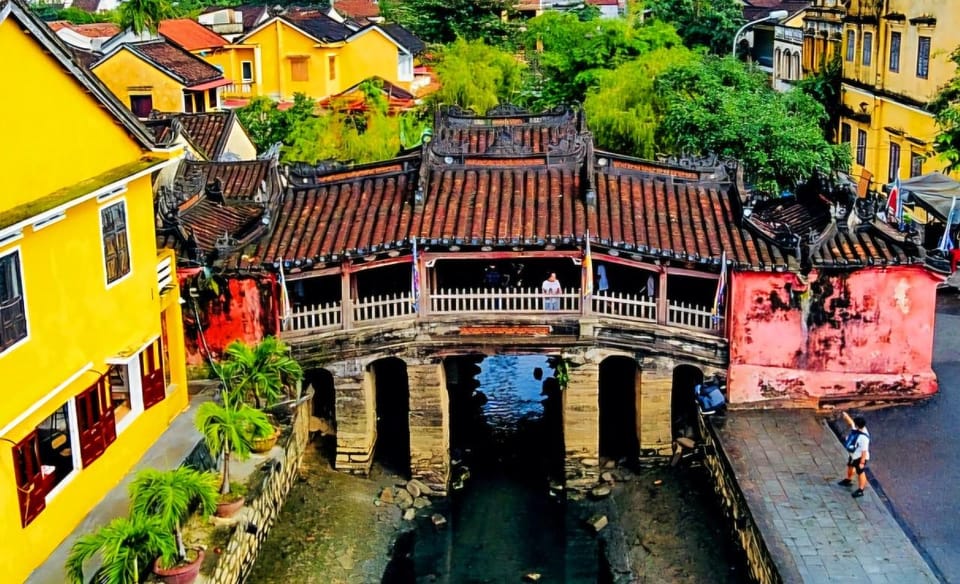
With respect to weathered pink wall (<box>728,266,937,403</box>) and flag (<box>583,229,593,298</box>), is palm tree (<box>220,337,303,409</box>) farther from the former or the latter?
weathered pink wall (<box>728,266,937,403</box>)

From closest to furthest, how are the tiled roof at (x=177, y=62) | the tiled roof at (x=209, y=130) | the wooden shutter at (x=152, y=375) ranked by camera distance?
the wooden shutter at (x=152, y=375)
the tiled roof at (x=209, y=130)
the tiled roof at (x=177, y=62)

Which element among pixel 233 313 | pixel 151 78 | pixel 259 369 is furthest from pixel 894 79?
pixel 259 369

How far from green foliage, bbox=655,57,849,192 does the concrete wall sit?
17590 mm

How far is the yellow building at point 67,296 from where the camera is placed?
1858 centimetres

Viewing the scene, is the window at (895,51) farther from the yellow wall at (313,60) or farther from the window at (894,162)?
the yellow wall at (313,60)

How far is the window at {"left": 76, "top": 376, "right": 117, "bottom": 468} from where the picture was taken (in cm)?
2093

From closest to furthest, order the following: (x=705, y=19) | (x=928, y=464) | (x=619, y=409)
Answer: (x=928, y=464)
(x=619, y=409)
(x=705, y=19)

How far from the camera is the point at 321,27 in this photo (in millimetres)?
62500

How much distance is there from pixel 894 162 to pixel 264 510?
32729mm

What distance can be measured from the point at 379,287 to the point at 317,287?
1678mm

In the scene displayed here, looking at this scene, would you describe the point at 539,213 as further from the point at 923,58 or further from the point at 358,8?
the point at 358,8

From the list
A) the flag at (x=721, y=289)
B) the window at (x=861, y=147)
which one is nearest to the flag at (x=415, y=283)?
the flag at (x=721, y=289)

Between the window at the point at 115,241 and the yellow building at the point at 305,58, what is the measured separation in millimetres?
38556

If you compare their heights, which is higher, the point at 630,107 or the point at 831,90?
the point at 831,90
